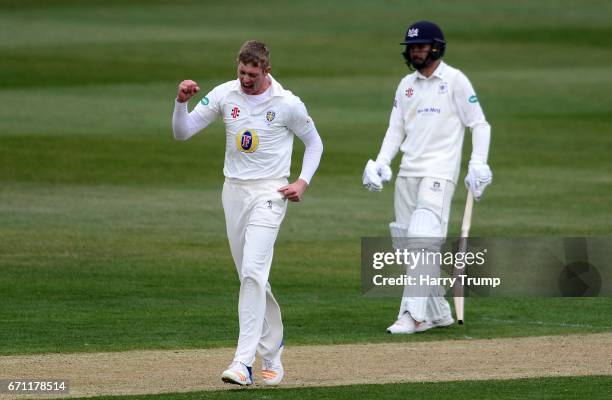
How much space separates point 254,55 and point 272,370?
77.2 inches

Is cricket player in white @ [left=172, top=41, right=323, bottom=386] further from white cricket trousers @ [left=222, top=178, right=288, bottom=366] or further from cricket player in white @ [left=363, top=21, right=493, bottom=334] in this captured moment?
cricket player in white @ [left=363, top=21, right=493, bottom=334]

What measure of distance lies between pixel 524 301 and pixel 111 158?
37.9ft

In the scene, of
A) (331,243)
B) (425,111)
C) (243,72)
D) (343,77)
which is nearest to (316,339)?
(425,111)

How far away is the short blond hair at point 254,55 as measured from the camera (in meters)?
8.62

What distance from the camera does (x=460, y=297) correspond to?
11688 mm

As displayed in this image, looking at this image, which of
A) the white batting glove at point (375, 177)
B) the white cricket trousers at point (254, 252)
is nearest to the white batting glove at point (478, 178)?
the white batting glove at point (375, 177)

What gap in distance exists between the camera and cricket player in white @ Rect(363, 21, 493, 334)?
36.6ft

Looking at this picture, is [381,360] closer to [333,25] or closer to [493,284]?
[493,284]

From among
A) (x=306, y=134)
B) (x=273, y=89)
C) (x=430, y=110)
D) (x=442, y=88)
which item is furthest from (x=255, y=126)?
(x=442, y=88)

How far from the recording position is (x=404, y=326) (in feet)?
36.6

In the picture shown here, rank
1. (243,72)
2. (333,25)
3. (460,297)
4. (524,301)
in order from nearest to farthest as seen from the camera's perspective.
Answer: (243,72)
(460,297)
(524,301)
(333,25)

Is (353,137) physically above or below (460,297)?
above

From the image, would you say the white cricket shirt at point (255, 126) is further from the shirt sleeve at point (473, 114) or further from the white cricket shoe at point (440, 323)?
the white cricket shoe at point (440, 323)

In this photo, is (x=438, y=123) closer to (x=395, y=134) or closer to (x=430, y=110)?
(x=430, y=110)
